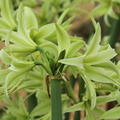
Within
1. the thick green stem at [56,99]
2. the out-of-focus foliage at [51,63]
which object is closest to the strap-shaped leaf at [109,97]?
the out-of-focus foliage at [51,63]

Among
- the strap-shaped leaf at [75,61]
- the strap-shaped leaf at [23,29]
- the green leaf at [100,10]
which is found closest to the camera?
the strap-shaped leaf at [75,61]

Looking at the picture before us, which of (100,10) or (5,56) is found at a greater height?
(100,10)

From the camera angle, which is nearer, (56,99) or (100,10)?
(56,99)

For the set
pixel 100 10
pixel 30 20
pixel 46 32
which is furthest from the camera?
pixel 100 10

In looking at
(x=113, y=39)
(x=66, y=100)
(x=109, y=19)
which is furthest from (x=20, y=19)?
(x=109, y=19)

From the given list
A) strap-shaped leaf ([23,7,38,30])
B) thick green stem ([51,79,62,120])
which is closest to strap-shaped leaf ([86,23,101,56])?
thick green stem ([51,79,62,120])

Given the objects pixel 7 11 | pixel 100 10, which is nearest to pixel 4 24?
pixel 7 11

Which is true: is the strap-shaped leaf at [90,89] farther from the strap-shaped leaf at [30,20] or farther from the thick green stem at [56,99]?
the strap-shaped leaf at [30,20]

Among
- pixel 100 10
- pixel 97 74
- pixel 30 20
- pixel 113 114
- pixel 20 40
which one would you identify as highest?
pixel 100 10

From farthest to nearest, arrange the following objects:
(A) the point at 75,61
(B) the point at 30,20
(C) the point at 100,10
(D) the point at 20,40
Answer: (C) the point at 100,10, (B) the point at 30,20, (D) the point at 20,40, (A) the point at 75,61

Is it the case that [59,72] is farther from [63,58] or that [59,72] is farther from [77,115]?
[77,115]

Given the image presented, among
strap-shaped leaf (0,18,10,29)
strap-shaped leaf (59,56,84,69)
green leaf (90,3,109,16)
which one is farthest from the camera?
green leaf (90,3,109,16)

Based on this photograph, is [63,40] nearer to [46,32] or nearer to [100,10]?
[46,32]

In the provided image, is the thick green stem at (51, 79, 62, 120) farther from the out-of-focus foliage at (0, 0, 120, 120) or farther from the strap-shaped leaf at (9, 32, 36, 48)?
the strap-shaped leaf at (9, 32, 36, 48)
